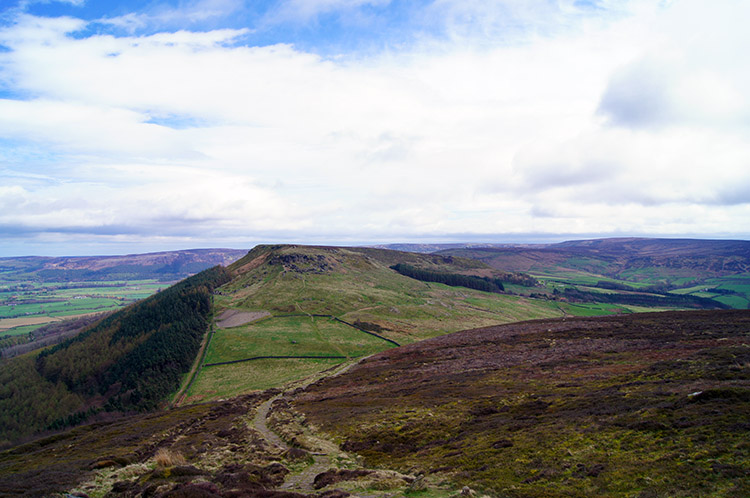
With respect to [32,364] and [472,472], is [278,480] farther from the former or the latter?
[32,364]

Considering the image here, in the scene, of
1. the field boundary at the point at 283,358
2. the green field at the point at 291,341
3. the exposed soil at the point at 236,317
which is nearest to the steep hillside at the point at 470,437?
the field boundary at the point at 283,358

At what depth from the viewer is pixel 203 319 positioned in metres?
129

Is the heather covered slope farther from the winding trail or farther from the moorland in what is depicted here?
the winding trail

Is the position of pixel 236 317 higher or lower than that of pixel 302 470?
lower

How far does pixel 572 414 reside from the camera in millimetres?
27578

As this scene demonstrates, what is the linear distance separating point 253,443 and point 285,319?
10038cm

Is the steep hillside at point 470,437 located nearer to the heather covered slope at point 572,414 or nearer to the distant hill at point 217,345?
the heather covered slope at point 572,414

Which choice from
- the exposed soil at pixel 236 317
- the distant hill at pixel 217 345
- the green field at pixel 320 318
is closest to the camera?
the distant hill at pixel 217 345

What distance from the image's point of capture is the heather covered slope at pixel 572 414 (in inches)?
669

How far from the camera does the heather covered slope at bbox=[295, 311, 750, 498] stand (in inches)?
669

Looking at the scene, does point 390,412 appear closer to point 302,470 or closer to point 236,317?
point 302,470

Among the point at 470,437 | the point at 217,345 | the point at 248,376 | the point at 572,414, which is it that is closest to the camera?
the point at 572,414

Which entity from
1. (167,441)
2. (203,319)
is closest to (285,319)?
(203,319)

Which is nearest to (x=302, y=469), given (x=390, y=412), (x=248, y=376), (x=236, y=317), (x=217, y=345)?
(x=390, y=412)
